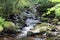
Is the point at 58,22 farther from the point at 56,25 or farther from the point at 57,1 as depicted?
the point at 57,1

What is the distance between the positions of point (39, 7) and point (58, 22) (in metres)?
4.98

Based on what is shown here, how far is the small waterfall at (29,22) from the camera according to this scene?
12.7m

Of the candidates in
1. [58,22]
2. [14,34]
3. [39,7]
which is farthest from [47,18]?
[14,34]

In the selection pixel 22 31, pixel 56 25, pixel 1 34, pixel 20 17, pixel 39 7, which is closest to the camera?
pixel 1 34

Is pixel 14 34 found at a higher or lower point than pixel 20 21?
lower

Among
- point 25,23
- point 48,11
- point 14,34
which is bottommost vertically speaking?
point 14,34

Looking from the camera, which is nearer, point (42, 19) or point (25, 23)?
point (25, 23)

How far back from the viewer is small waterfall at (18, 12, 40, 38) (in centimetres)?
1266

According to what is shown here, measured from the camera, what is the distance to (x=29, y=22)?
1552 centimetres

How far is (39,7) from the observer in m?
19.2

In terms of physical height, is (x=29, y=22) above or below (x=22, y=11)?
below

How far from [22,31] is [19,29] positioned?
0.38 meters

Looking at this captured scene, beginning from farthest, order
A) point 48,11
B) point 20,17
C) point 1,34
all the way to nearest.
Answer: point 48,11
point 20,17
point 1,34

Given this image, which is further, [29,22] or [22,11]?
[22,11]
